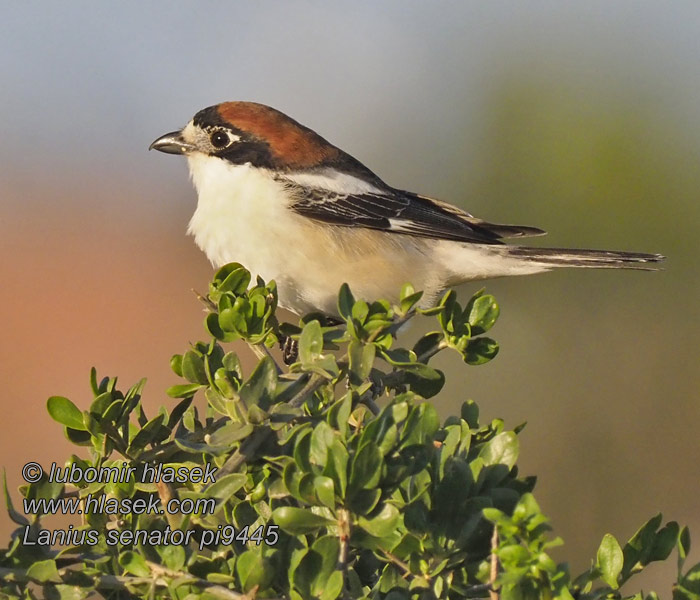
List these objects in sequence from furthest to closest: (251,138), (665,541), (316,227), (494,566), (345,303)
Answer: (251,138) < (316,227) < (345,303) < (665,541) < (494,566)

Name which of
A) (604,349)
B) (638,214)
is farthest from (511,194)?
(604,349)

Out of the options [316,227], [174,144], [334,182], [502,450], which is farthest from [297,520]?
[174,144]

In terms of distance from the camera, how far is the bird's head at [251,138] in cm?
395

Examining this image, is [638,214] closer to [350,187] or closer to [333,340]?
[350,187]

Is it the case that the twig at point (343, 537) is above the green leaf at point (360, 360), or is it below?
below

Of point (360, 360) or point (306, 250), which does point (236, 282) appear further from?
point (306, 250)

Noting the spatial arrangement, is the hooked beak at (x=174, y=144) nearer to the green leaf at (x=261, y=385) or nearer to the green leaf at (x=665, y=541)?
Answer: the green leaf at (x=261, y=385)

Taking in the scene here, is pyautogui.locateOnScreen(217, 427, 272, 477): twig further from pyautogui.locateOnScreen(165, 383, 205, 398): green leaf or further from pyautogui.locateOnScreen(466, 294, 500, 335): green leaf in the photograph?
pyautogui.locateOnScreen(466, 294, 500, 335): green leaf

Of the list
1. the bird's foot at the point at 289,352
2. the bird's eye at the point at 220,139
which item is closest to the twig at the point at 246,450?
the bird's foot at the point at 289,352

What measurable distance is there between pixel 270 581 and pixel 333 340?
539 mm

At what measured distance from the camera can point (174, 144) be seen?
4.07m

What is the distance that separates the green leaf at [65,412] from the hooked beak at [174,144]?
2.42 meters

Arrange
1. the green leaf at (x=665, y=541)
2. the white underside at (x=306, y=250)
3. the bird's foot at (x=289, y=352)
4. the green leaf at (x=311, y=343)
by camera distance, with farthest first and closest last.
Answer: the bird's foot at (x=289, y=352), the white underside at (x=306, y=250), the green leaf at (x=311, y=343), the green leaf at (x=665, y=541)

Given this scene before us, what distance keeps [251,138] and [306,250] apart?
61cm
